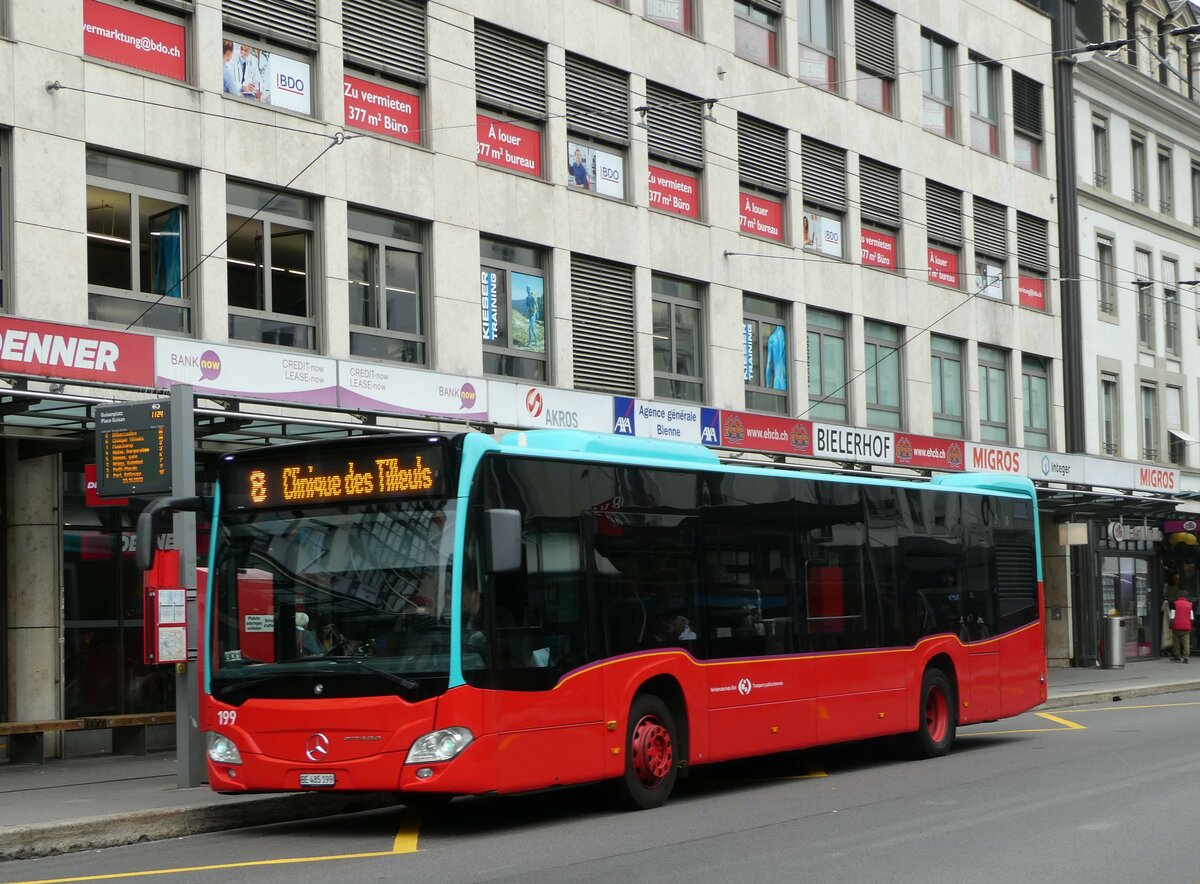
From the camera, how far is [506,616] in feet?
39.3

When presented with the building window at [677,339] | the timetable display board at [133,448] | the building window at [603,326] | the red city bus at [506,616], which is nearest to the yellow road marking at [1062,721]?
the red city bus at [506,616]

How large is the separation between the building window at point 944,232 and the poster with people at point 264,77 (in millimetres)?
16444

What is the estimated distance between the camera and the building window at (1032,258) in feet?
122

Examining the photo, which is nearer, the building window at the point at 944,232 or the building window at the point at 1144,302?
the building window at the point at 944,232

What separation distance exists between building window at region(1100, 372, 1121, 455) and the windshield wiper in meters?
31.4

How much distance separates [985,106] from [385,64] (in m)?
18.3

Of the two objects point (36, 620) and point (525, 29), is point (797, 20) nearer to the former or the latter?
point (525, 29)

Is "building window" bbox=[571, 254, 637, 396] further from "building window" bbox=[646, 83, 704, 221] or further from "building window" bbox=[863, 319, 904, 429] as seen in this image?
"building window" bbox=[863, 319, 904, 429]

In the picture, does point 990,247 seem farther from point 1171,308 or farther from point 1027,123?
point 1171,308

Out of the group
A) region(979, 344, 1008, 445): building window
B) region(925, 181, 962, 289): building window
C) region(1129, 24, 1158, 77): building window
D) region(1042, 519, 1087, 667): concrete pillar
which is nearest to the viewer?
region(925, 181, 962, 289): building window

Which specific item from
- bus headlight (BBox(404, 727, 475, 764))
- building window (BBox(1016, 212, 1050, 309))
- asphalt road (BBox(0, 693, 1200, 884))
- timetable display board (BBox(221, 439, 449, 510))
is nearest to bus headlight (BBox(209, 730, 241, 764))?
asphalt road (BBox(0, 693, 1200, 884))

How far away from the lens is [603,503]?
43.5ft

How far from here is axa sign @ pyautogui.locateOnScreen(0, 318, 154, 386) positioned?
1631 centimetres

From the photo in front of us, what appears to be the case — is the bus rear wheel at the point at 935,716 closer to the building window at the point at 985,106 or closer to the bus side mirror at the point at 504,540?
the bus side mirror at the point at 504,540
